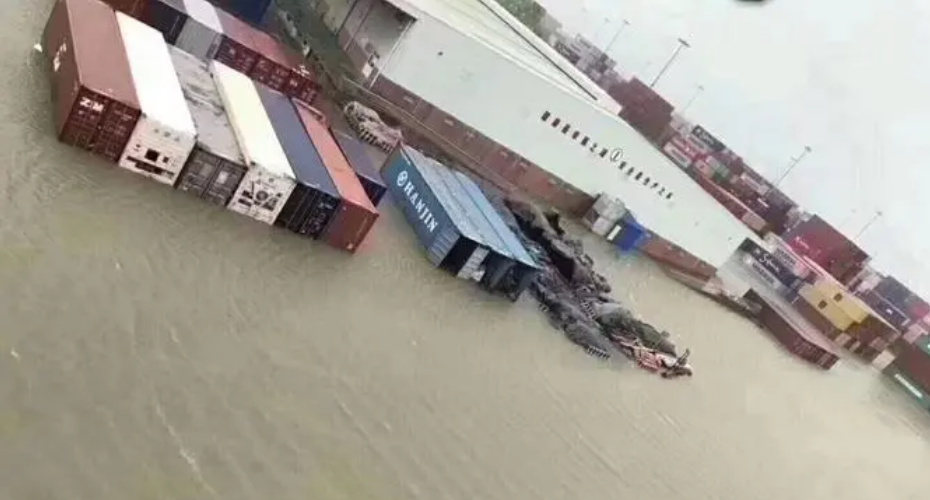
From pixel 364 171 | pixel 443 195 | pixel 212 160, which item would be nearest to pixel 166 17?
pixel 364 171

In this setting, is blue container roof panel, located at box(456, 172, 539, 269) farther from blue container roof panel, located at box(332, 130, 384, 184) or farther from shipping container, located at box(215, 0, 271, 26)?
→ shipping container, located at box(215, 0, 271, 26)

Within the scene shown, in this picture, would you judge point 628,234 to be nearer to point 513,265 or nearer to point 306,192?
point 513,265

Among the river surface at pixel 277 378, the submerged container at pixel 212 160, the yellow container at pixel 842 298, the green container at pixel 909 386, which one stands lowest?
the river surface at pixel 277 378

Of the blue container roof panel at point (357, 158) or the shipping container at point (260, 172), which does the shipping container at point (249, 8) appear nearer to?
the blue container roof panel at point (357, 158)

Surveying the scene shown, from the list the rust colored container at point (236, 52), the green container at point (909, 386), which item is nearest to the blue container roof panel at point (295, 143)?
Result: the rust colored container at point (236, 52)

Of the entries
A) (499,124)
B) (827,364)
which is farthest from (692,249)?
(499,124)

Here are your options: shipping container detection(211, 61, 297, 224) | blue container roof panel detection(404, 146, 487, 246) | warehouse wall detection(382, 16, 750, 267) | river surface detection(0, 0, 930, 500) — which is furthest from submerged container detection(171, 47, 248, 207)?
warehouse wall detection(382, 16, 750, 267)

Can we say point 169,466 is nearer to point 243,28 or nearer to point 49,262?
point 49,262
